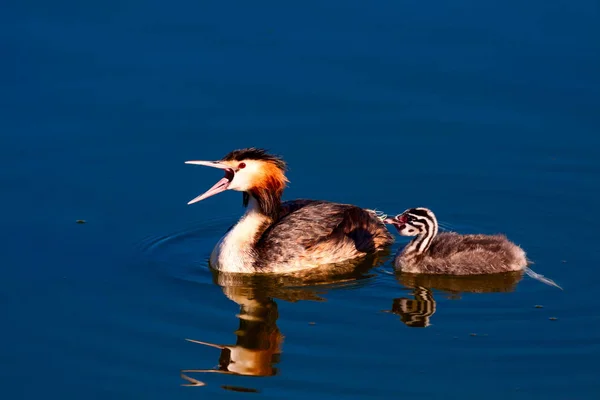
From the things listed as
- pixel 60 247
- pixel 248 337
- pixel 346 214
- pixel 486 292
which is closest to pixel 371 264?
pixel 346 214

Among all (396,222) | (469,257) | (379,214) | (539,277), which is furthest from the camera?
(379,214)

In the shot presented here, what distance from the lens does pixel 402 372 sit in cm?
1016

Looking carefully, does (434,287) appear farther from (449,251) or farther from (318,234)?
(318,234)

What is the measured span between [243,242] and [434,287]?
6.53ft

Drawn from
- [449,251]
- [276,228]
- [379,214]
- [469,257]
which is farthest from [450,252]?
[276,228]

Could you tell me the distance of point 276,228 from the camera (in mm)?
12750

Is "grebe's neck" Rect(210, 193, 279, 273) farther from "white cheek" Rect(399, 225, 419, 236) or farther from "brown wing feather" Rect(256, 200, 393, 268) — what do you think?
"white cheek" Rect(399, 225, 419, 236)

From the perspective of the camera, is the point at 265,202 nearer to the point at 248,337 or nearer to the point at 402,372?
the point at 248,337

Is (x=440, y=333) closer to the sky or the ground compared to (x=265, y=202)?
closer to the ground

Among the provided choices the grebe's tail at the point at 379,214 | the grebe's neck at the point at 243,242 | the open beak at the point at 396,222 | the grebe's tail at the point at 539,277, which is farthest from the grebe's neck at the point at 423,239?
the grebe's neck at the point at 243,242

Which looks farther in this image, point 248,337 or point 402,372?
point 248,337

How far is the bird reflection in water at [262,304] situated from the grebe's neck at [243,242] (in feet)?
0.34

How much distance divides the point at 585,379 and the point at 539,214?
140 inches

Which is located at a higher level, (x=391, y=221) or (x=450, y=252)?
(x=391, y=221)
